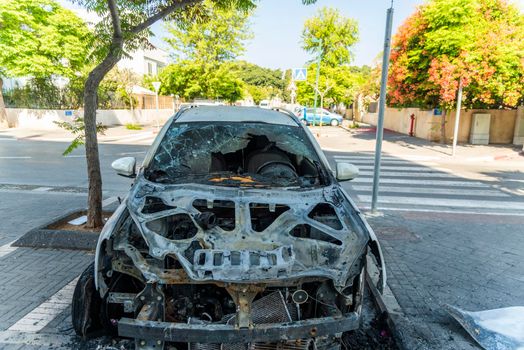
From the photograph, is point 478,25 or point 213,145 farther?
point 478,25

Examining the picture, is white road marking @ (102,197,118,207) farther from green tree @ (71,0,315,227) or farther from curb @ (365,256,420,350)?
curb @ (365,256,420,350)

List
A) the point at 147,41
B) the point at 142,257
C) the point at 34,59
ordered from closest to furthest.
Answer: the point at 142,257 < the point at 147,41 < the point at 34,59

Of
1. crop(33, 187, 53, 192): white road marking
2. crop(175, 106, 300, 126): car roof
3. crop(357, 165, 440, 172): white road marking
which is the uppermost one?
crop(175, 106, 300, 126): car roof

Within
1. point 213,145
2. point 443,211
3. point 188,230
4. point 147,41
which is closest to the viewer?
point 188,230

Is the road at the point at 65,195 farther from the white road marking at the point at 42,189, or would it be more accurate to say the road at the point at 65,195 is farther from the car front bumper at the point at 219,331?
the car front bumper at the point at 219,331

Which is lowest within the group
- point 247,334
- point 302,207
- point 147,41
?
point 247,334

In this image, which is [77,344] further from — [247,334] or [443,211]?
[443,211]

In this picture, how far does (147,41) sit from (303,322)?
16.4ft

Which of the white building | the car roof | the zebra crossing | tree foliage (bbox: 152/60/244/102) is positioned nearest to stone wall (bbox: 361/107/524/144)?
the zebra crossing

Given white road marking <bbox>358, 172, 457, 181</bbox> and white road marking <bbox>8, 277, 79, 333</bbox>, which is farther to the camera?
white road marking <bbox>358, 172, 457, 181</bbox>

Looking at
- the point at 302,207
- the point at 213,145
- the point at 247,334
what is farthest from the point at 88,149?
the point at 247,334

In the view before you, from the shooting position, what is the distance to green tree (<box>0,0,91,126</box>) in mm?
19094

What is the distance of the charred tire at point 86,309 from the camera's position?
9.72 ft

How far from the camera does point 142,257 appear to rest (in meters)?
2.57
